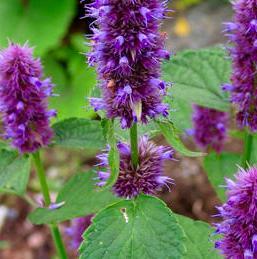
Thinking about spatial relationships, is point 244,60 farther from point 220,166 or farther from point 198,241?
point 198,241

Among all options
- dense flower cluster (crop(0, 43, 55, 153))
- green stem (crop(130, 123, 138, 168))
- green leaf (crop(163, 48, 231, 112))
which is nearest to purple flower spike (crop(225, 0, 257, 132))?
green leaf (crop(163, 48, 231, 112))

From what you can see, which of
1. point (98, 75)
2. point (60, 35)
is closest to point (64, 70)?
point (60, 35)

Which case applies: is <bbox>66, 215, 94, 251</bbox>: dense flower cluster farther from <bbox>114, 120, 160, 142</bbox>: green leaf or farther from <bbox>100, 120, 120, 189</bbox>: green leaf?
<bbox>100, 120, 120, 189</bbox>: green leaf

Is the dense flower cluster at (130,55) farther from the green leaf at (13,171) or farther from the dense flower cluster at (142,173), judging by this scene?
the green leaf at (13,171)

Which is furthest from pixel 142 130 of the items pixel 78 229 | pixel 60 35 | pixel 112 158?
pixel 60 35

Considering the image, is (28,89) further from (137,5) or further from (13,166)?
(137,5)

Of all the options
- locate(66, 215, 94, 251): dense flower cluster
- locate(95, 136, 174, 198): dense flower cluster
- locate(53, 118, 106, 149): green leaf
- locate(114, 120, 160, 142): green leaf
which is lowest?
locate(66, 215, 94, 251): dense flower cluster

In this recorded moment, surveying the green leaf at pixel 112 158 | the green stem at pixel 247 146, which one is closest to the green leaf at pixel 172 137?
the green leaf at pixel 112 158

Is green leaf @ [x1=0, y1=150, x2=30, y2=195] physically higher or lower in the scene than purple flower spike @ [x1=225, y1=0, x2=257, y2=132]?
lower
